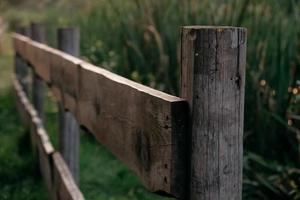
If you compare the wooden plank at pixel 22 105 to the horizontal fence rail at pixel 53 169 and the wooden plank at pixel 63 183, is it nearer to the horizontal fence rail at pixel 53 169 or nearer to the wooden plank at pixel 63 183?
the horizontal fence rail at pixel 53 169

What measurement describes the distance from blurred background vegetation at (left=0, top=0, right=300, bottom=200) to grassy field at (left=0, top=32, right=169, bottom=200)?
2.43 ft

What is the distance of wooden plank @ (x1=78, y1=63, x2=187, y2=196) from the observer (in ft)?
5.57

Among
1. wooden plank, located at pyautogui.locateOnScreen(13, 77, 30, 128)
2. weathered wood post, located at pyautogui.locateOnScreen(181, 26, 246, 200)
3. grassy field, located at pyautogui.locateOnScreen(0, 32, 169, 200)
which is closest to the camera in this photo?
weathered wood post, located at pyautogui.locateOnScreen(181, 26, 246, 200)

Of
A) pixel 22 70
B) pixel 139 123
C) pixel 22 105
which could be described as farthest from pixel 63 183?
pixel 22 70

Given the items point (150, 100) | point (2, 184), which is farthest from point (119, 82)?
point (2, 184)

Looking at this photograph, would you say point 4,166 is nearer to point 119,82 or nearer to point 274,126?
point 274,126

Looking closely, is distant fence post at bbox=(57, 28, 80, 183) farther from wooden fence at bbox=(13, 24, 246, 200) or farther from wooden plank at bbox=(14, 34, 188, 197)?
wooden fence at bbox=(13, 24, 246, 200)

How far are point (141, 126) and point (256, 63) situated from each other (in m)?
2.42

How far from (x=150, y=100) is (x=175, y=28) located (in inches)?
129

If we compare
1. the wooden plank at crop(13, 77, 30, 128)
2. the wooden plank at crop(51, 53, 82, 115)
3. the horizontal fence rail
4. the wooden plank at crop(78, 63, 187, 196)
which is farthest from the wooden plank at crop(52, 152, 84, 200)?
the wooden plank at crop(13, 77, 30, 128)

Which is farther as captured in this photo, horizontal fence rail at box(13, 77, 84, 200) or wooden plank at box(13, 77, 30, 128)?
wooden plank at box(13, 77, 30, 128)

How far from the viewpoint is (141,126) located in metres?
1.94

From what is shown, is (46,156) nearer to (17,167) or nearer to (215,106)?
(17,167)

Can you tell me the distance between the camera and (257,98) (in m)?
4.05
